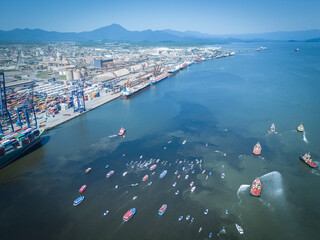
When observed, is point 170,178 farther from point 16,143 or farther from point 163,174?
point 16,143

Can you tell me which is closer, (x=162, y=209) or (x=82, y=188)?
(x=162, y=209)

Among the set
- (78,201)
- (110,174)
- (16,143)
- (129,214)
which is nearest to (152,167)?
(110,174)

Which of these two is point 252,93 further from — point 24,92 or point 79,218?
point 24,92

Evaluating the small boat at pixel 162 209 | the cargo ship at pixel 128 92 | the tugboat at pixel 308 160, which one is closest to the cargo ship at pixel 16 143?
the small boat at pixel 162 209

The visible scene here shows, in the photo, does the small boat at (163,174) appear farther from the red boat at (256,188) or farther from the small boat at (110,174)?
the red boat at (256,188)

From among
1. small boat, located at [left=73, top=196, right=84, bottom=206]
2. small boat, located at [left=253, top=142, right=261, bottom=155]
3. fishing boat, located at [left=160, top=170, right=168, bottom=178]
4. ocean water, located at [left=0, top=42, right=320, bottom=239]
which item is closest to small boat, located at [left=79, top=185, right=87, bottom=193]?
ocean water, located at [left=0, top=42, right=320, bottom=239]

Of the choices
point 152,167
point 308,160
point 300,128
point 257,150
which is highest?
point 300,128
